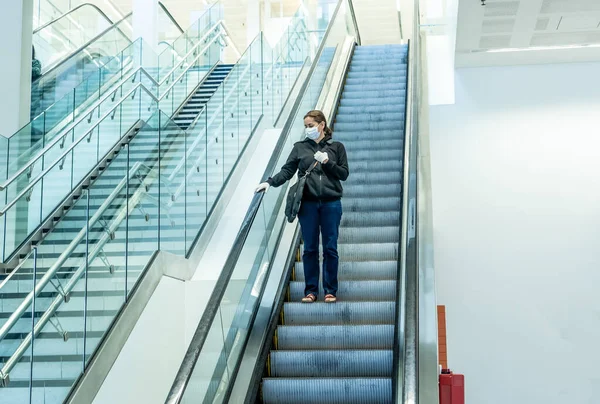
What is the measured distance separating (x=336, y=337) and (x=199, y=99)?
851 cm

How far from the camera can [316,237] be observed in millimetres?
5832

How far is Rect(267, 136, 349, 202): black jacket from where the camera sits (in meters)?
5.76

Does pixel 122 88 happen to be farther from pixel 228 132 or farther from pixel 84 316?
pixel 84 316

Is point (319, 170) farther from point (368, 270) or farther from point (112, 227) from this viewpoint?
point (112, 227)

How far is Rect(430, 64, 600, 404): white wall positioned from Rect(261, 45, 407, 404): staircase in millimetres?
2051

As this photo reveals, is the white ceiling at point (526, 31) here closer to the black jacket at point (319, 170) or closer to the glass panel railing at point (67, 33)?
the black jacket at point (319, 170)

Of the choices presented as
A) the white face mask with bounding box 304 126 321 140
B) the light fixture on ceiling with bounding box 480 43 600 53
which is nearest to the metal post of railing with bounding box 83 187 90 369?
the white face mask with bounding box 304 126 321 140

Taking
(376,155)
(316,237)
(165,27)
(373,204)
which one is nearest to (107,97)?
(376,155)

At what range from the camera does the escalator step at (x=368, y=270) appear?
20.8 ft

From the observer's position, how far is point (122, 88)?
1175cm

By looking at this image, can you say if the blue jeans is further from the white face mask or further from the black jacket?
the white face mask

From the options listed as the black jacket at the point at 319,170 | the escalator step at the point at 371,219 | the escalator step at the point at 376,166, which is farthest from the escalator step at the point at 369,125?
the black jacket at the point at 319,170

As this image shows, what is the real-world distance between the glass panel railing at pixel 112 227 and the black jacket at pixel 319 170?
149cm

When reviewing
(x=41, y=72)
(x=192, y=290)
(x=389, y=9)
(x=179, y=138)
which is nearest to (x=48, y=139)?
(x=179, y=138)
